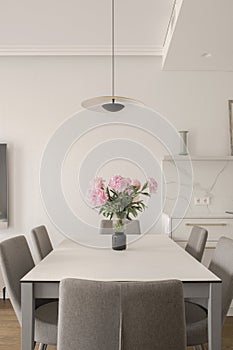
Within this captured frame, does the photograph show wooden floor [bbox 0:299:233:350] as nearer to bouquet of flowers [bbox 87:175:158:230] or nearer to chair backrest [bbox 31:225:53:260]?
chair backrest [bbox 31:225:53:260]

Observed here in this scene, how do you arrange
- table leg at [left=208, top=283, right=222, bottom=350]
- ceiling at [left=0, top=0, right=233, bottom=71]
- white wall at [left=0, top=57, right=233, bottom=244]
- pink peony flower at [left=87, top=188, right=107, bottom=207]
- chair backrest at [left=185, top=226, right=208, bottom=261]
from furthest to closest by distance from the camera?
white wall at [left=0, top=57, right=233, bottom=244] → ceiling at [left=0, top=0, right=233, bottom=71] → chair backrest at [left=185, top=226, right=208, bottom=261] → pink peony flower at [left=87, top=188, right=107, bottom=207] → table leg at [left=208, top=283, right=222, bottom=350]

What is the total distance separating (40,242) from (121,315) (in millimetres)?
1661

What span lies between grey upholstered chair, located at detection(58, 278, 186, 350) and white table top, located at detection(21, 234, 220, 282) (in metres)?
0.46

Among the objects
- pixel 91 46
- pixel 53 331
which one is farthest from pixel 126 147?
pixel 53 331

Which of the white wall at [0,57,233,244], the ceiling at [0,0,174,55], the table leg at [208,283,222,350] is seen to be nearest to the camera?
the table leg at [208,283,222,350]

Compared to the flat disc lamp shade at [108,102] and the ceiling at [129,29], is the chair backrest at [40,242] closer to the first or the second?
the flat disc lamp shade at [108,102]

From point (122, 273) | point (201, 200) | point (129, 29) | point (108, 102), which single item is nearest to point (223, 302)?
point (122, 273)

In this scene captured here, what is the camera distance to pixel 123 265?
2.44m

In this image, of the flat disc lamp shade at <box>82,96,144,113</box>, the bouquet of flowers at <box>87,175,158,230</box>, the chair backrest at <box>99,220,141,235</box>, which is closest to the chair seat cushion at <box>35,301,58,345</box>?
the bouquet of flowers at <box>87,175,158,230</box>

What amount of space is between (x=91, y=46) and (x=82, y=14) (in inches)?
33.9

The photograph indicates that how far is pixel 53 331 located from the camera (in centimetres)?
221

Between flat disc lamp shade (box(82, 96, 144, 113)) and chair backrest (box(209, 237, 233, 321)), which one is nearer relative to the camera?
chair backrest (box(209, 237, 233, 321))

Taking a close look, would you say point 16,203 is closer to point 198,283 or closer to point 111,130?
point 111,130

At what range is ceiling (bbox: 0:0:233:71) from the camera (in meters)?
3.33
